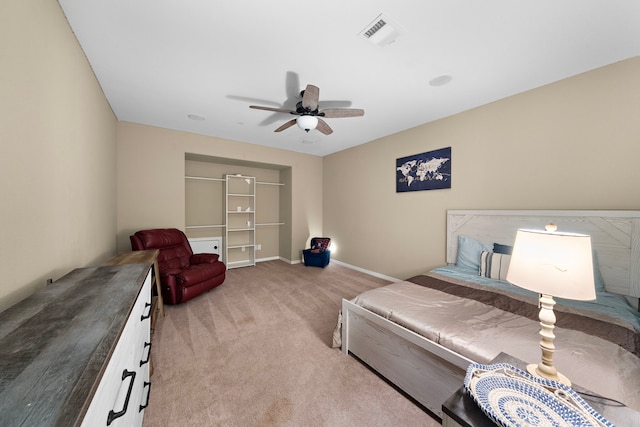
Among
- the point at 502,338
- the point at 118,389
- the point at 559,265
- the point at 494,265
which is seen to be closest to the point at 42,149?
the point at 118,389

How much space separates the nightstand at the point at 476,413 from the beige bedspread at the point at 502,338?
11.5 inches

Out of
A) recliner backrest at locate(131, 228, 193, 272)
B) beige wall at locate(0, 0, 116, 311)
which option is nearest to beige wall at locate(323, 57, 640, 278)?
recliner backrest at locate(131, 228, 193, 272)

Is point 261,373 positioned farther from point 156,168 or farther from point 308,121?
point 156,168

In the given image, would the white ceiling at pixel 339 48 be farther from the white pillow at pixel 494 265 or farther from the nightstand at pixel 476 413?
the nightstand at pixel 476 413

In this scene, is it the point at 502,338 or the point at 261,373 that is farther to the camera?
the point at 261,373

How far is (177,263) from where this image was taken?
323cm

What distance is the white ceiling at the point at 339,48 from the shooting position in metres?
1.48

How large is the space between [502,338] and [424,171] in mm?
2506

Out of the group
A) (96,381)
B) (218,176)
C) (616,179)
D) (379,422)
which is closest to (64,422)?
(96,381)

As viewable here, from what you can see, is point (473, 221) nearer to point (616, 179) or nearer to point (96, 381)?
point (616, 179)

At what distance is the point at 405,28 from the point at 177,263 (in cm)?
374

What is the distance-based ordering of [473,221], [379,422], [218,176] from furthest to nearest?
[218,176], [473,221], [379,422]

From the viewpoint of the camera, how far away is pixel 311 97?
7.13ft

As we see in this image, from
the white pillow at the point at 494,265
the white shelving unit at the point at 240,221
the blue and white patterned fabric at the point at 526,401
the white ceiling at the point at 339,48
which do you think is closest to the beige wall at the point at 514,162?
the white ceiling at the point at 339,48
